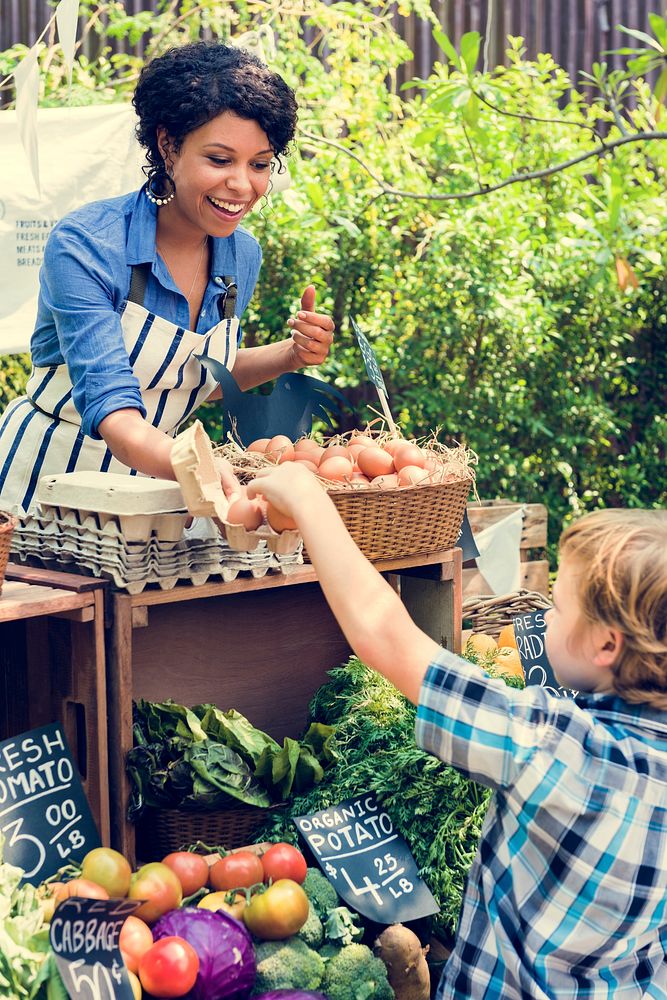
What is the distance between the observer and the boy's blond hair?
142 cm

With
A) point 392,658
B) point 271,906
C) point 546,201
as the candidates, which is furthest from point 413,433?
point 392,658

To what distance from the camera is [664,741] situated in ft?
4.78

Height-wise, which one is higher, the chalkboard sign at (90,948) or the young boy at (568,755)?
the young boy at (568,755)

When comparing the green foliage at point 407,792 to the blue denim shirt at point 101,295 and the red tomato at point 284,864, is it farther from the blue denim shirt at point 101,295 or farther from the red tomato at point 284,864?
the blue denim shirt at point 101,295

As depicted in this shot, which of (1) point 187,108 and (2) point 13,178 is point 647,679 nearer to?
(1) point 187,108

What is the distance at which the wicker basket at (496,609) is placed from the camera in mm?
3473

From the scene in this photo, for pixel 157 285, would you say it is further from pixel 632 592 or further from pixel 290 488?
pixel 632 592

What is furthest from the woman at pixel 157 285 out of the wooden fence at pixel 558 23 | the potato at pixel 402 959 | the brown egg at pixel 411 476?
the wooden fence at pixel 558 23

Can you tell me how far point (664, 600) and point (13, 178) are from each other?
10.9 ft

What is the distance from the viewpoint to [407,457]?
2293 mm

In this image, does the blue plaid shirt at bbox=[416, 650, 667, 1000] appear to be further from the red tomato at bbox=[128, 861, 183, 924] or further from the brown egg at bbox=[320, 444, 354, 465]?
the brown egg at bbox=[320, 444, 354, 465]

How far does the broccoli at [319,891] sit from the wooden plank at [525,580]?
1.88 meters

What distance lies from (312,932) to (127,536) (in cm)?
76

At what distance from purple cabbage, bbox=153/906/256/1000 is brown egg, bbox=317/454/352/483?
0.80m
